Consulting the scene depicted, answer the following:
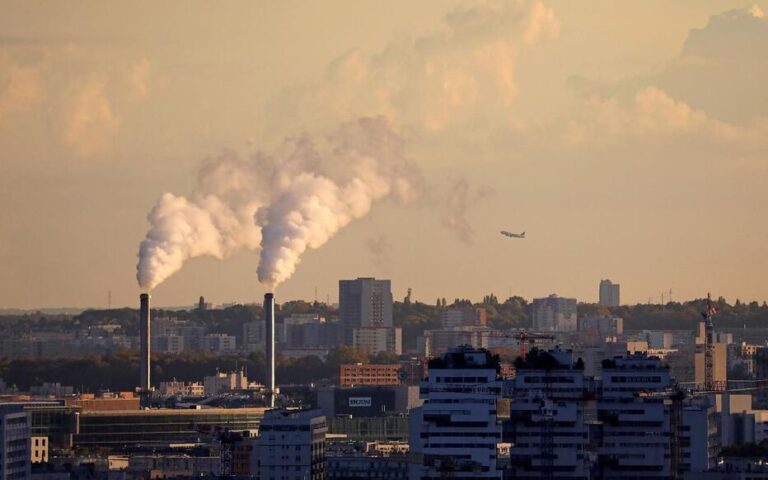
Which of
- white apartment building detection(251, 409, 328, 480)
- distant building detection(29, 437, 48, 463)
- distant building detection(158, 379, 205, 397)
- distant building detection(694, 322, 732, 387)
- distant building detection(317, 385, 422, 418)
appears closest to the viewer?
white apartment building detection(251, 409, 328, 480)

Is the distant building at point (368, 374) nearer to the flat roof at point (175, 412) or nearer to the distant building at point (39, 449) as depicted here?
the flat roof at point (175, 412)

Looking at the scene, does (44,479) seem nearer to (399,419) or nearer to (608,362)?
(608,362)

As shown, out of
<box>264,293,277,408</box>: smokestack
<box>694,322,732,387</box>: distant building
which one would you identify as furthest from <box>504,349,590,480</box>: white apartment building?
<box>694,322,732,387</box>: distant building

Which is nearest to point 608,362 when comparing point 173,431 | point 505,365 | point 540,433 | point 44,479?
point 540,433

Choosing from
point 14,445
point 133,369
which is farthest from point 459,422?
point 133,369

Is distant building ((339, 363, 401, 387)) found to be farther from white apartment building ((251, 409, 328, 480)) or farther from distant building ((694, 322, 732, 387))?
white apartment building ((251, 409, 328, 480))
